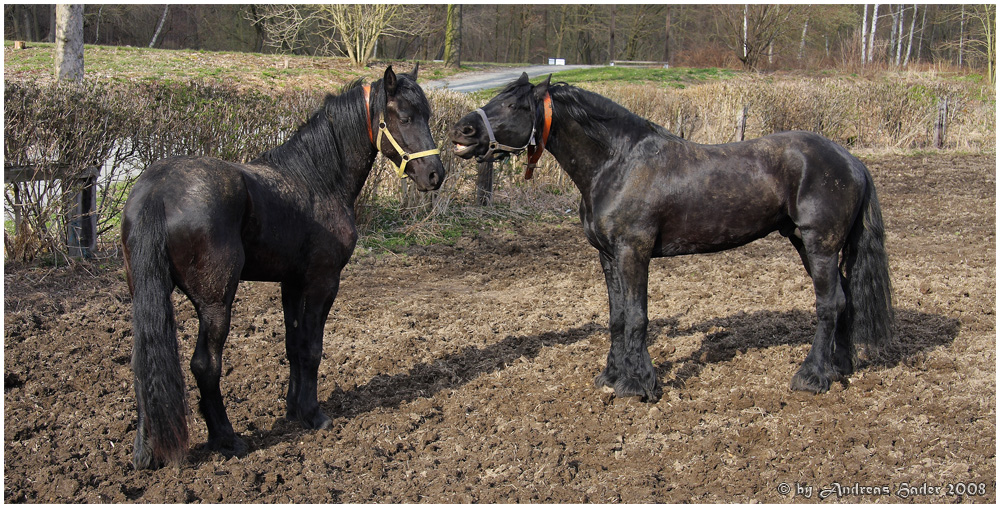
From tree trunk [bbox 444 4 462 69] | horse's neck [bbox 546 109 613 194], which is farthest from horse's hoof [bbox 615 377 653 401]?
tree trunk [bbox 444 4 462 69]

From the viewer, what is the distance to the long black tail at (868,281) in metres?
4.47

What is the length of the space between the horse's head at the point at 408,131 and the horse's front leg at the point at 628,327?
131 centimetres

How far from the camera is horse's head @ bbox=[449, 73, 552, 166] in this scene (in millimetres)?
4109

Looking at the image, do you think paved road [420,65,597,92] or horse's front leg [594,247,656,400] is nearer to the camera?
horse's front leg [594,247,656,400]

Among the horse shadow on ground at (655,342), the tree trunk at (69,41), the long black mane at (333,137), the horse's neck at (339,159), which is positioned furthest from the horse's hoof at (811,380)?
the tree trunk at (69,41)

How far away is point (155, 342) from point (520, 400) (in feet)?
7.31

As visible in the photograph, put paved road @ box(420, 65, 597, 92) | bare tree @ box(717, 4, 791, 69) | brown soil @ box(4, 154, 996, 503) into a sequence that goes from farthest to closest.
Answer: bare tree @ box(717, 4, 791, 69), paved road @ box(420, 65, 597, 92), brown soil @ box(4, 154, 996, 503)

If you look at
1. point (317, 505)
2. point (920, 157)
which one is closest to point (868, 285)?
point (317, 505)

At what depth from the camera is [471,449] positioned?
12.5ft

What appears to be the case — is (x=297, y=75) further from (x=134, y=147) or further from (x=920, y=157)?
(x=920, y=157)

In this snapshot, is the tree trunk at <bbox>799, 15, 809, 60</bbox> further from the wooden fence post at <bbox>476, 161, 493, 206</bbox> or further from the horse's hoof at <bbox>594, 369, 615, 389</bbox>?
the horse's hoof at <bbox>594, 369, 615, 389</bbox>

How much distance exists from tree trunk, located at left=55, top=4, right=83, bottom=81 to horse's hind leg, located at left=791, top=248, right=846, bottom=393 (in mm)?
10680

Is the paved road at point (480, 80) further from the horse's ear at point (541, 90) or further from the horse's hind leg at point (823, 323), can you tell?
the horse's hind leg at point (823, 323)

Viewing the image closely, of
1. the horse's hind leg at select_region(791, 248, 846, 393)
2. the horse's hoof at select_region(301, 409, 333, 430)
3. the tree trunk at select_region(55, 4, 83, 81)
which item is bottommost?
the horse's hoof at select_region(301, 409, 333, 430)
